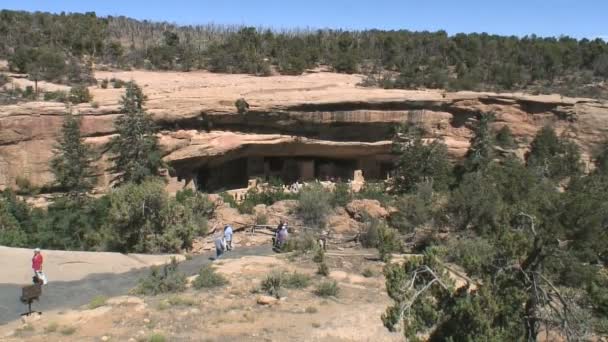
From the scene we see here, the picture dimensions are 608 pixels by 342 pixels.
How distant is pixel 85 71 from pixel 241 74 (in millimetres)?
7809

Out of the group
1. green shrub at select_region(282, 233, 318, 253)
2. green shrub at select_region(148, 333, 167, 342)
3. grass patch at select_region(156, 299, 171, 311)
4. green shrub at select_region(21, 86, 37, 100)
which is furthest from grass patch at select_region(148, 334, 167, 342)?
green shrub at select_region(21, 86, 37, 100)

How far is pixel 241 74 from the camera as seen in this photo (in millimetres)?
29484

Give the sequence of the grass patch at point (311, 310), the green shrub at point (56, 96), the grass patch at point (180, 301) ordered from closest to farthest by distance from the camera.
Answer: the grass patch at point (180, 301), the grass patch at point (311, 310), the green shrub at point (56, 96)

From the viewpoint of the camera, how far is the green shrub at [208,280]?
1216 cm

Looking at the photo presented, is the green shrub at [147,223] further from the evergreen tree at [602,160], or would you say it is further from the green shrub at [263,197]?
the evergreen tree at [602,160]

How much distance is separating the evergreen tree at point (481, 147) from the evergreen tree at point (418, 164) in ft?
3.77

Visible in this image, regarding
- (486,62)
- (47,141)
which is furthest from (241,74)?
(486,62)

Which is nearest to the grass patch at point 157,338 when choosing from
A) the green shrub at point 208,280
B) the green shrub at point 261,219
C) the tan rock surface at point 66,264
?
the green shrub at point 208,280

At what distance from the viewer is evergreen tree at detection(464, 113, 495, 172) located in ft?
74.8

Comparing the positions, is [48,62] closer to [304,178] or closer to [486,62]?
[304,178]

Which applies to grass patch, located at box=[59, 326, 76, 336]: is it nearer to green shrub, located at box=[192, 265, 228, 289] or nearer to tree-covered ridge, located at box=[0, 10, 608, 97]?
green shrub, located at box=[192, 265, 228, 289]

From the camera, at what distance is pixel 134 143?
18781 mm

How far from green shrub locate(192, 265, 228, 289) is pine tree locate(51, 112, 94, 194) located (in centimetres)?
783

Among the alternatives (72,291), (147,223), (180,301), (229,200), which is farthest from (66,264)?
(229,200)
